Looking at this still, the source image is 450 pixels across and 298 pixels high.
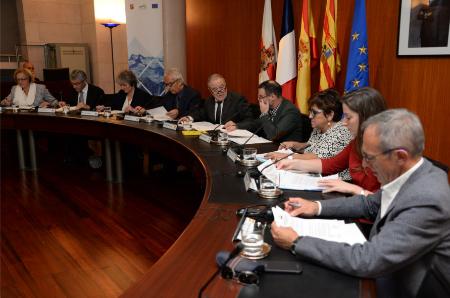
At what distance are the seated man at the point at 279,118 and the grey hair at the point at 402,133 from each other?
204cm

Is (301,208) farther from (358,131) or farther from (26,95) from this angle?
(26,95)

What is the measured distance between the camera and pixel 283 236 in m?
1.29

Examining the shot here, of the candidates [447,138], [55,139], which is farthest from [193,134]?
[55,139]

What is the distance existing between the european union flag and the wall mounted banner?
3329mm

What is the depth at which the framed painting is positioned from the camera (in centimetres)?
296

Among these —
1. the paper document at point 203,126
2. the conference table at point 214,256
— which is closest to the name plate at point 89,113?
the paper document at point 203,126

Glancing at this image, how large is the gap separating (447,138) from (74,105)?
14.4ft

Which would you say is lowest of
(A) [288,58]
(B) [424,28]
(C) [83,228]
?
(C) [83,228]

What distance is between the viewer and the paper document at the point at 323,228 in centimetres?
136

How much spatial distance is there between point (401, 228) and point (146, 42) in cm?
567

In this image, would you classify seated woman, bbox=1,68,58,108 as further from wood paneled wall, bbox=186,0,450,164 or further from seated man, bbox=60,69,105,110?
wood paneled wall, bbox=186,0,450,164

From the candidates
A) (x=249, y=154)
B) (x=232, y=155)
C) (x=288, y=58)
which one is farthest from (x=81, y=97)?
(x=249, y=154)

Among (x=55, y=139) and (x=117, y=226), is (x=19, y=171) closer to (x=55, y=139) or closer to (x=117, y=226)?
(x=55, y=139)

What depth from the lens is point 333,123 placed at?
261 centimetres
